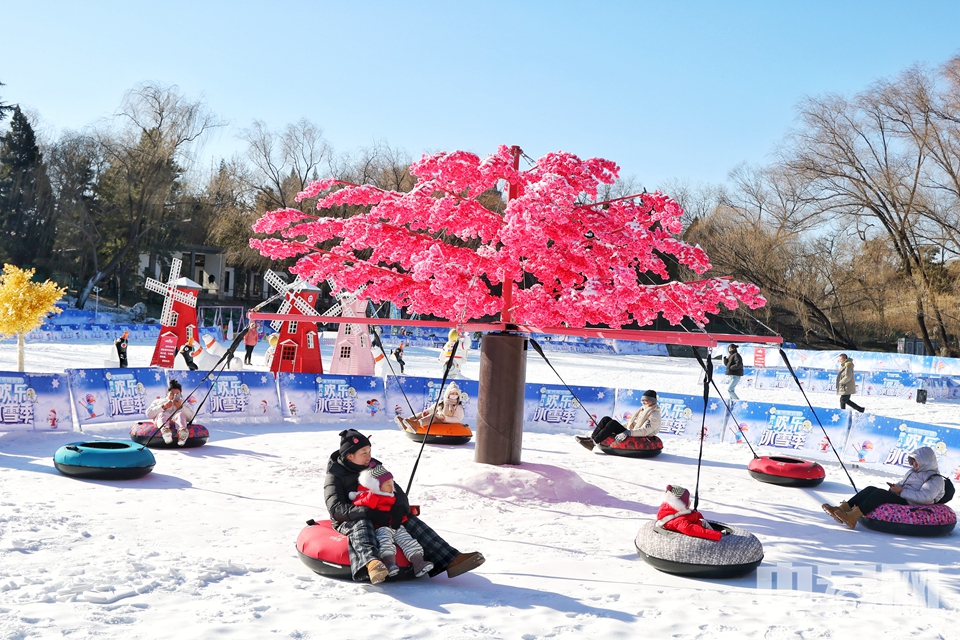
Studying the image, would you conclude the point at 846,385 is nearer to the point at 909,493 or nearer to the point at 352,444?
the point at 909,493

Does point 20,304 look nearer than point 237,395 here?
No

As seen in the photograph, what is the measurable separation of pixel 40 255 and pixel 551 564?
54.8 metres

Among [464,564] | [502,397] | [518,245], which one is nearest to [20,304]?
[502,397]

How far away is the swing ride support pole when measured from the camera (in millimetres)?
12008

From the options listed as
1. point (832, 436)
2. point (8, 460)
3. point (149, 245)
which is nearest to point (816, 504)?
point (832, 436)

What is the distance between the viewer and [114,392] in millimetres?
15422

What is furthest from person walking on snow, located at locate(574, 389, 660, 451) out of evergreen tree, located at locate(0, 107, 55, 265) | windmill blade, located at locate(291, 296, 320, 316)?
evergreen tree, located at locate(0, 107, 55, 265)

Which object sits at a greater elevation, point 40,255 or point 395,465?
point 40,255

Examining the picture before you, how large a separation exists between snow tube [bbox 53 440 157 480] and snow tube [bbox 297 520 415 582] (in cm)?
467

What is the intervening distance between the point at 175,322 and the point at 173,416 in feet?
45.4

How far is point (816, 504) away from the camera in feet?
38.7

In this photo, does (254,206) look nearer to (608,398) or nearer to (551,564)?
(608,398)

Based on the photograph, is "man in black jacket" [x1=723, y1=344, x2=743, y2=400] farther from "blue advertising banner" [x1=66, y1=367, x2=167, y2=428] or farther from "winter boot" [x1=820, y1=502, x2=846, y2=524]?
"blue advertising banner" [x1=66, y1=367, x2=167, y2=428]

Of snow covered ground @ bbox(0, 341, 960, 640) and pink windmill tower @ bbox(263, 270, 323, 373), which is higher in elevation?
pink windmill tower @ bbox(263, 270, 323, 373)
